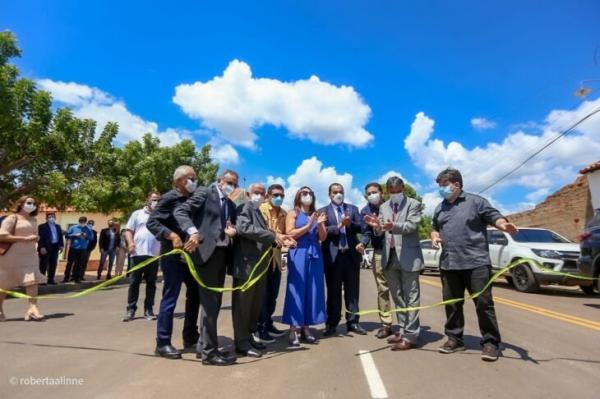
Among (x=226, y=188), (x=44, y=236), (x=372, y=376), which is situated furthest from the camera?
(x=44, y=236)

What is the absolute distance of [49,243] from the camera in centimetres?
1146

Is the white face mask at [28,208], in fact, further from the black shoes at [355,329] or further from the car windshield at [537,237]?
the car windshield at [537,237]

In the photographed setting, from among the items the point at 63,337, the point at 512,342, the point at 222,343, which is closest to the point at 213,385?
the point at 222,343

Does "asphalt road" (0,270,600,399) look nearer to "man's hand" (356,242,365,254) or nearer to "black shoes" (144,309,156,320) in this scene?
"black shoes" (144,309,156,320)

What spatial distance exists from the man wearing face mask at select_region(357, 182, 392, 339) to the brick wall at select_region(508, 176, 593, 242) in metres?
16.2

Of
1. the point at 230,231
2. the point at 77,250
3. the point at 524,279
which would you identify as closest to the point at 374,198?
the point at 230,231

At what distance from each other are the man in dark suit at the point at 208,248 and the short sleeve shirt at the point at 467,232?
2.57 m

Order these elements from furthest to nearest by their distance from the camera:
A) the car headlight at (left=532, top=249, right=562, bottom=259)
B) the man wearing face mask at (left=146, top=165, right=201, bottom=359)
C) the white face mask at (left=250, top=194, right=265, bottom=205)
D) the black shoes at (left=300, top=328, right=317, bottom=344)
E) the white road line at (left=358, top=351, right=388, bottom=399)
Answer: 1. the car headlight at (left=532, top=249, right=562, bottom=259)
2. the black shoes at (left=300, top=328, right=317, bottom=344)
3. the white face mask at (left=250, top=194, right=265, bottom=205)
4. the man wearing face mask at (left=146, top=165, right=201, bottom=359)
5. the white road line at (left=358, top=351, right=388, bottom=399)

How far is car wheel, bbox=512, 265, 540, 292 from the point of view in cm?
1078

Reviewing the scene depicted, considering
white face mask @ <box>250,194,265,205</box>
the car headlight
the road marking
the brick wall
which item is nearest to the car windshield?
the car headlight

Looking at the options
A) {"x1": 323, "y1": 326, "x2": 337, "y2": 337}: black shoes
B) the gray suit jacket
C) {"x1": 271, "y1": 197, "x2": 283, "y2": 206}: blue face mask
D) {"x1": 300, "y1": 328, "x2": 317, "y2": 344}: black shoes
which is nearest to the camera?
the gray suit jacket

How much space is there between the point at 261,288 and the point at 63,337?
2858 millimetres

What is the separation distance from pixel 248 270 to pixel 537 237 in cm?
1056

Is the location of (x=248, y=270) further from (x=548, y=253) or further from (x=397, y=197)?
(x=548, y=253)
